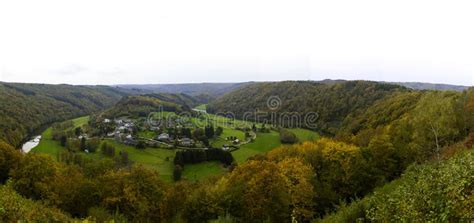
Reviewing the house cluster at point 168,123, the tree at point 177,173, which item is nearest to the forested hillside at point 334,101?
the house cluster at point 168,123

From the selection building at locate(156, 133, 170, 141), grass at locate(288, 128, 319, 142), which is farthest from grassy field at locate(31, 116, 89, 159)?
grass at locate(288, 128, 319, 142)

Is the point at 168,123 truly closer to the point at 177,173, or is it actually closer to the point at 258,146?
the point at 258,146

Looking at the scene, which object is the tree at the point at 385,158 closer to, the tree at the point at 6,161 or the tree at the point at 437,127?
the tree at the point at 437,127

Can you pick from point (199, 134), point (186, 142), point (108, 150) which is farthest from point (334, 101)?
point (108, 150)

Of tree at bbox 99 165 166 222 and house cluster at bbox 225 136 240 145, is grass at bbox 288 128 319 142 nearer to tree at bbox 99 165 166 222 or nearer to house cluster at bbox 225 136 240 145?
house cluster at bbox 225 136 240 145

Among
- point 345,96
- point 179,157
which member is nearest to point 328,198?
point 179,157

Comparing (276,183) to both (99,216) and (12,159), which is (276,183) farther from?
(12,159)
